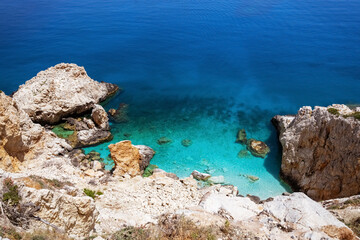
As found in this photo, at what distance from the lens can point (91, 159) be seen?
81.4ft

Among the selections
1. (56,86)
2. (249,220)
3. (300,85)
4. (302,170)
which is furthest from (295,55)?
(249,220)

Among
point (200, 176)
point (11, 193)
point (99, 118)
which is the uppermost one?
point (11, 193)

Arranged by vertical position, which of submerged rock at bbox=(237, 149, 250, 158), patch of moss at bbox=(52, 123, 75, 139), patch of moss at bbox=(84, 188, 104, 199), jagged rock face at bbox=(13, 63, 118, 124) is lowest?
submerged rock at bbox=(237, 149, 250, 158)

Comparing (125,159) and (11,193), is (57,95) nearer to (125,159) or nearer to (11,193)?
(125,159)

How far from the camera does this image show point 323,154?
20.7m

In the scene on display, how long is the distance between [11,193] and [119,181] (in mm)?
10957

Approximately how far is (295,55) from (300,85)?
11206mm

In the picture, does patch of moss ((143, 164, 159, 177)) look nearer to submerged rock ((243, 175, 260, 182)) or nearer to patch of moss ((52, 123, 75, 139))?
submerged rock ((243, 175, 260, 182))

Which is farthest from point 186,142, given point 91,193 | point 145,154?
point 91,193

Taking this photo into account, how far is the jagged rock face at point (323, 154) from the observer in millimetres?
18516

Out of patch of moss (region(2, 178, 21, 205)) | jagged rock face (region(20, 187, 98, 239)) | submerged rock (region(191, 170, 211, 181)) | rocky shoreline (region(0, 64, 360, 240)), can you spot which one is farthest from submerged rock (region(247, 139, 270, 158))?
patch of moss (region(2, 178, 21, 205))

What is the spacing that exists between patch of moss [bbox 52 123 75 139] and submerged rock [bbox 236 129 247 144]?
17592mm

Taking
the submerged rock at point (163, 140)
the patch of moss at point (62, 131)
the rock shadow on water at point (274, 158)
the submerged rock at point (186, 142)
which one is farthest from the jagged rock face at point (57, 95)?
the rock shadow on water at point (274, 158)

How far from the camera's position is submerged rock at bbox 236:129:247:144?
27.7m
